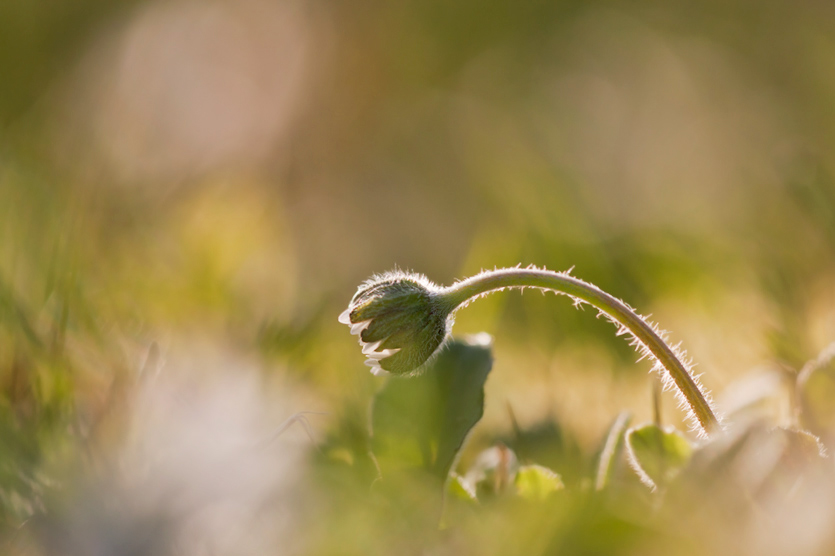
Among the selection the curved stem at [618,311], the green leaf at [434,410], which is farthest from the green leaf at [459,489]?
the curved stem at [618,311]

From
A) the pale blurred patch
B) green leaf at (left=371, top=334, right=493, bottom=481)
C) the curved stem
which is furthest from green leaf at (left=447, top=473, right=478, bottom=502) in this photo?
the pale blurred patch

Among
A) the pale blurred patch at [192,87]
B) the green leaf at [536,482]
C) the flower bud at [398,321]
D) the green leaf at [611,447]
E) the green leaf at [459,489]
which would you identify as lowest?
the green leaf at [459,489]

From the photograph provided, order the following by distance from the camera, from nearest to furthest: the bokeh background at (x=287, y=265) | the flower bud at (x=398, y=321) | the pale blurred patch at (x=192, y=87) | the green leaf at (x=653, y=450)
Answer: the bokeh background at (x=287, y=265) → the green leaf at (x=653, y=450) → the flower bud at (x=398, y=321) → the pale blurred patch at (x=192, y=87)

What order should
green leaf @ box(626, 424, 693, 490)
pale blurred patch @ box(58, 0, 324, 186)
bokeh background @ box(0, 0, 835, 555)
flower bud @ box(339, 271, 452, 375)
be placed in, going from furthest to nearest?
pale blurred patch @ box(58, 0, 324, 186) → flower bud @ box(339, 271, 452, 375) → green leaf @ box(626, 424, 693, 490) → bokeh background @ box(0, 0, 835, 555)

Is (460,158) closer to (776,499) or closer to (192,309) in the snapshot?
(192,309)

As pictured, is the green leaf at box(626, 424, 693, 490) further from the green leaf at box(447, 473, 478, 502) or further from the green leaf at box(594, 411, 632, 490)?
the green leaf at box(447, 473, 478, 502)

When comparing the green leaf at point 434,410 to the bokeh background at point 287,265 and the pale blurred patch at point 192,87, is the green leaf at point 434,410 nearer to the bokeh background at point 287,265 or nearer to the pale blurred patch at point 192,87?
the bokeh background at point 287,265
